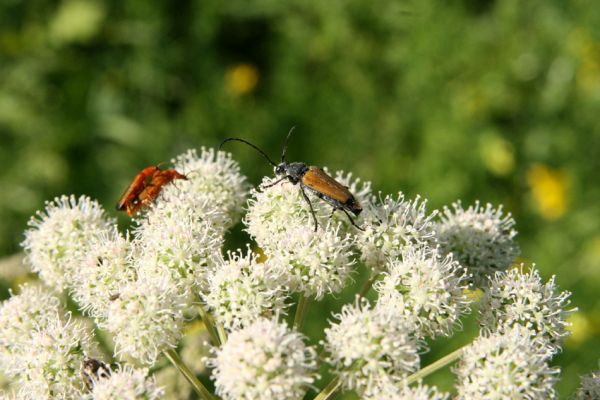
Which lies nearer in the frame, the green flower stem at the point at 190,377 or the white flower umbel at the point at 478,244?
the green flower stem at the point at 190,377

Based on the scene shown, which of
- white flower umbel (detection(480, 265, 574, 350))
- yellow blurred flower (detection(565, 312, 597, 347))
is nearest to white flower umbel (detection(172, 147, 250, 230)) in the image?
white flower umbel (detection(480, 265, 574, 350))

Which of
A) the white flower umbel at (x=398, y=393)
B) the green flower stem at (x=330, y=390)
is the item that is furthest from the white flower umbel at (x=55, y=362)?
the white flower umbel at (x=398, y=393)

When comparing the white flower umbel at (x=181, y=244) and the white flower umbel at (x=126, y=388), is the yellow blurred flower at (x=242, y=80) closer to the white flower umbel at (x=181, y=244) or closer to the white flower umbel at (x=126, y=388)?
the white flower umbel at (x=181, y=244)

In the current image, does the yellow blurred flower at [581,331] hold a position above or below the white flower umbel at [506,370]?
above

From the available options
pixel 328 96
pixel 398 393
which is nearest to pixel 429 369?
pixel 398 393

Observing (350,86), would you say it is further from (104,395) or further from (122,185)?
(104,395)

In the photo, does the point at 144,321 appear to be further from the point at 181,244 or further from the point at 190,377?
the point at 181,244
